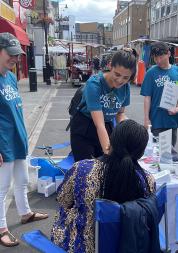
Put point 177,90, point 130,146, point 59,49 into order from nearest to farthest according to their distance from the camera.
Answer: point 130,146, point 177,90, point 59,49

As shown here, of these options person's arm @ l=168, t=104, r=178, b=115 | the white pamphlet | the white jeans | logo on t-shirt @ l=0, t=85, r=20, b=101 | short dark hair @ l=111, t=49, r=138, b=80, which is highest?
short dark hair @ l=111, t=49, r=138, b=80

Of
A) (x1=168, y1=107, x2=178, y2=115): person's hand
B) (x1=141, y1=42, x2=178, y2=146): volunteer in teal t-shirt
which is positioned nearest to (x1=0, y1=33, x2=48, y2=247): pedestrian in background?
(x1=141, y1=42, x2=178, y2=146): volunteer in teal t-shirt

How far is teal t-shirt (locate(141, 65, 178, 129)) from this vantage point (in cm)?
397

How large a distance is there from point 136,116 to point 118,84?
7473 millimetres

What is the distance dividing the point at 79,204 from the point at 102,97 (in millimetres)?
1142

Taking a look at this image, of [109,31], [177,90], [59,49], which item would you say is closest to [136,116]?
[177,90]

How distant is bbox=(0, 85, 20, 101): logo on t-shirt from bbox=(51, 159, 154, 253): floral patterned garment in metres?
1.18

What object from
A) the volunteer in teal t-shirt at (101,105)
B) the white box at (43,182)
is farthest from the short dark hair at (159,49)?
the white box at (43,182)

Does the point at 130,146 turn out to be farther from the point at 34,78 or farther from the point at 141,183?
the point at 34,78

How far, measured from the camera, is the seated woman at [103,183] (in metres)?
1.74

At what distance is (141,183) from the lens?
185 cm

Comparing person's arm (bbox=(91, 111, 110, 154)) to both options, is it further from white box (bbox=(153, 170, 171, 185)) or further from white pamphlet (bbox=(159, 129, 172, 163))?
white pamphlet (bbox=(159, 129, 172, 163))

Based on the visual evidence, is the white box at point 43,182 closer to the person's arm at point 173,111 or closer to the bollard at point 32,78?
the person's arm at point 173,111

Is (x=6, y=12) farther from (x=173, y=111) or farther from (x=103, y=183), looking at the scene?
(x=103, y=183)
